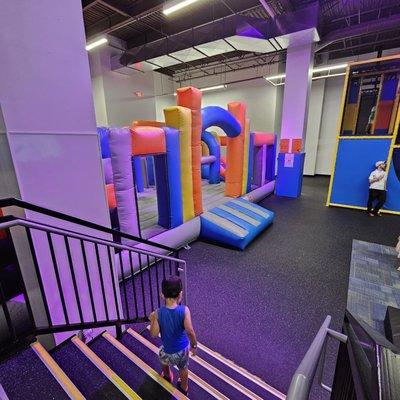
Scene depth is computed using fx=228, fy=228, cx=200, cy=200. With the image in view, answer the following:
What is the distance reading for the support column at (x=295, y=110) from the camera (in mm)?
6172

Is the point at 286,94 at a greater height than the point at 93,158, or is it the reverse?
the point at 286,94

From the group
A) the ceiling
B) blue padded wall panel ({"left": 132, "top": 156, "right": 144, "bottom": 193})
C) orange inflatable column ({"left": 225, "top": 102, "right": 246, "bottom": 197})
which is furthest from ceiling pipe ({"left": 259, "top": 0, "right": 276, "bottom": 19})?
blue padded wall panel ({"left": 132, "top": 156, "right": 144, "bottom": 193})

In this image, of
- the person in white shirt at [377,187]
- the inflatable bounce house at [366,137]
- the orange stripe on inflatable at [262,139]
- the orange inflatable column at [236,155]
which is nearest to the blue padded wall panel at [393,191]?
the inflatable bounce house at [366,137]

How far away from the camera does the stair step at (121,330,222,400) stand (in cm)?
160

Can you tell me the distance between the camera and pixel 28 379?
4.54 ft

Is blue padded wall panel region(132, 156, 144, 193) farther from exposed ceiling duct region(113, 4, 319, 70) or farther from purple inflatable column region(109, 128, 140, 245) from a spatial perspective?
exposed ceiling duct region(113, 4, 319, 70)

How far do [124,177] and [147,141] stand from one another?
1.99 ft

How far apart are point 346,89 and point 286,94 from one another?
1.64 m

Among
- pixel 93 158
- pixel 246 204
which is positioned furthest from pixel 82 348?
pixel 246 204

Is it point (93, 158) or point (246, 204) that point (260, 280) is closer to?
point (246, 204)

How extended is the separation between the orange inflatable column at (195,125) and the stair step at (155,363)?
2468 mm

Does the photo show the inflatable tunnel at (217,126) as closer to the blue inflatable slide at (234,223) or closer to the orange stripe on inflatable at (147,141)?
the orange stripe on inflatable at (147,141)

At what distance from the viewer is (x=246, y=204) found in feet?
16.2

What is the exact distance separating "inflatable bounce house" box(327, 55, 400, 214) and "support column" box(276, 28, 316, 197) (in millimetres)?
1061
